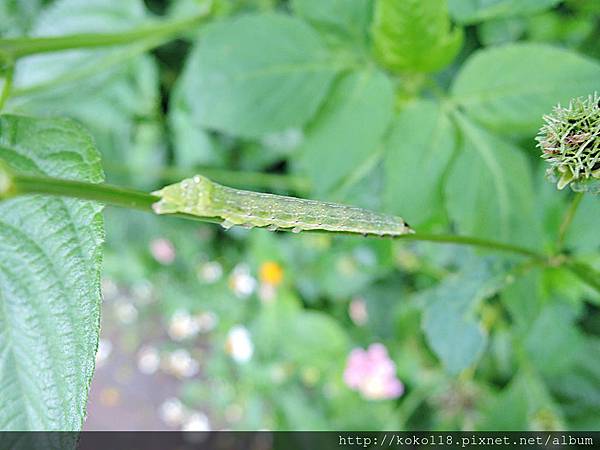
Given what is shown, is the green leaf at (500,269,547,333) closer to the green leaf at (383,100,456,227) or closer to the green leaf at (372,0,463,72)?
the green leaf at (383,100,456,227)

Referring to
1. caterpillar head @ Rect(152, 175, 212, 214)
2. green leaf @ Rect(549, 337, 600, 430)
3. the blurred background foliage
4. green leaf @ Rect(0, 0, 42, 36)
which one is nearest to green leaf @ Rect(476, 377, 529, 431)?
the blurred background foliage

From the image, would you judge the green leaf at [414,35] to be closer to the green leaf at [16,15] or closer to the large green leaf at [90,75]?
the large green leaf at [90,75]

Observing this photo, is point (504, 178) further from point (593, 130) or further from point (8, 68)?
point (8, 68)

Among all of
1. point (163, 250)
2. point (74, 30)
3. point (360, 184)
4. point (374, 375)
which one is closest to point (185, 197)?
point (360, 184)

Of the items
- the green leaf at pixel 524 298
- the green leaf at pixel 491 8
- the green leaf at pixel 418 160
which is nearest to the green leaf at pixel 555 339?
the green leaf at pixel 524 298

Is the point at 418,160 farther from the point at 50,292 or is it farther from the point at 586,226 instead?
the point at 50,292

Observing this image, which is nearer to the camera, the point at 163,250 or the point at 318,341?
the point at 318,341

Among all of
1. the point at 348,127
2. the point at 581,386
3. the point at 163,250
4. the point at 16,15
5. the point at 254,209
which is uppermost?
the point at 254,209
